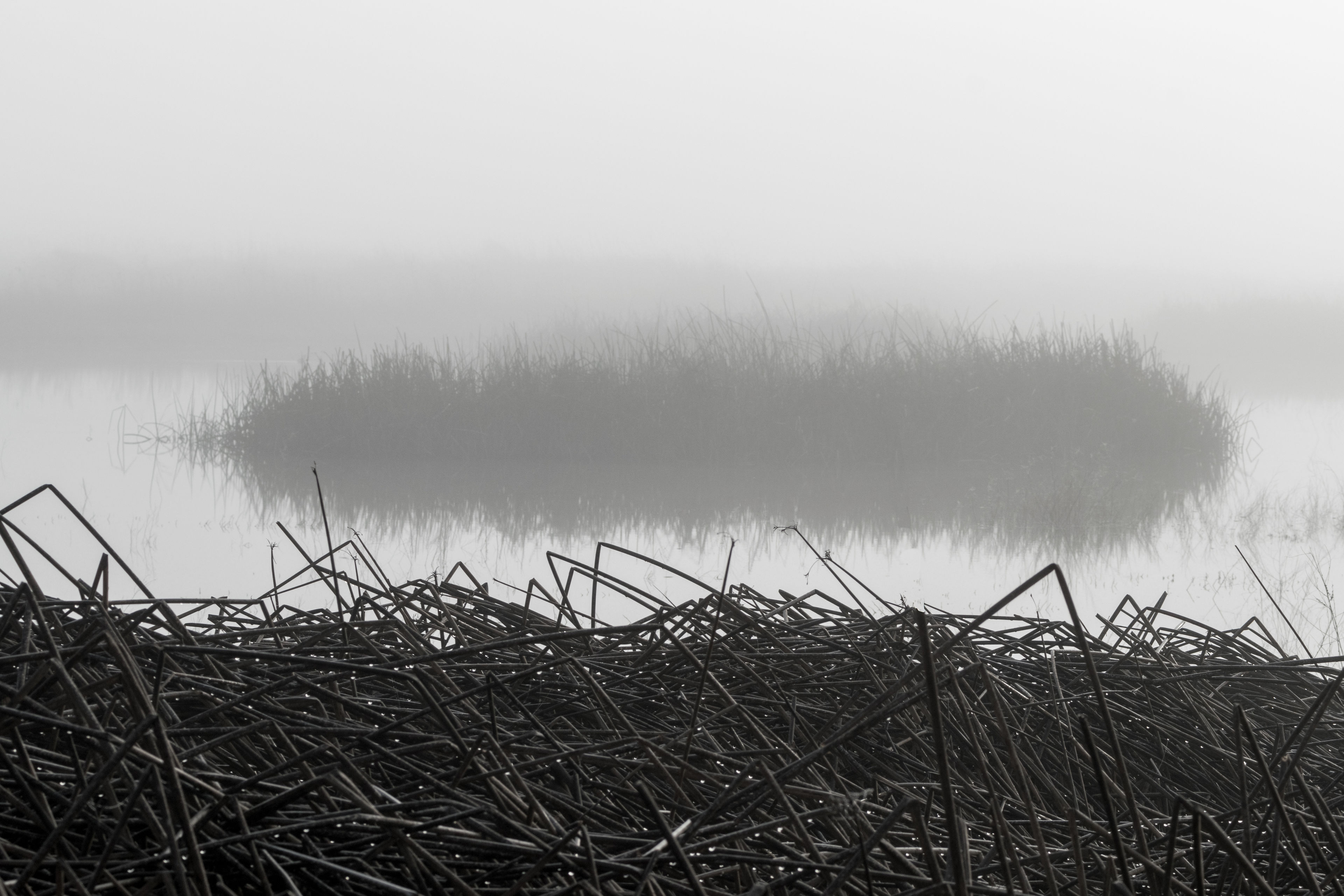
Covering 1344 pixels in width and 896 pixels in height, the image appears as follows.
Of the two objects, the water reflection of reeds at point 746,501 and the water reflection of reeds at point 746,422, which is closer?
the water reflection of reeds at point 746,501

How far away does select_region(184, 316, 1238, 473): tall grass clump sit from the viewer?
5.79 metres

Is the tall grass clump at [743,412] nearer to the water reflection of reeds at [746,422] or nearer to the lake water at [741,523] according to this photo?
the water reflection of reeds at [746,422]

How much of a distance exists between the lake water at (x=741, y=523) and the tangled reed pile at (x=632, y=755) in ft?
3.46

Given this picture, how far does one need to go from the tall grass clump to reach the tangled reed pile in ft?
16.4

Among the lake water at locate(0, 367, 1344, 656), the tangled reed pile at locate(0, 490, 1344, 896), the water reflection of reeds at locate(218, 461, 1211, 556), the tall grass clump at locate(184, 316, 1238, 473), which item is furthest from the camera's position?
the tall grass clump at locate(184, 316, 1238, 473)

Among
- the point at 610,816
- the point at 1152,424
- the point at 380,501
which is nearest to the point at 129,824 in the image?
the point at 610,816

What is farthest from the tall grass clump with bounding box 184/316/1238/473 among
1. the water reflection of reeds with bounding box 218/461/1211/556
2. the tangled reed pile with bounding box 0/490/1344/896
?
the tangled reed pile with bounding box 0/490/1344/896

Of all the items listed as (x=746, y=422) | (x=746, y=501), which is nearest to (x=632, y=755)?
(x=746, y=501)

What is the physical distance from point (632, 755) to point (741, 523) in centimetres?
356

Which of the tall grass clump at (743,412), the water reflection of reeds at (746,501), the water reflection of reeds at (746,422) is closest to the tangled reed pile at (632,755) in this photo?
the water reflection of reeds at (746,501)

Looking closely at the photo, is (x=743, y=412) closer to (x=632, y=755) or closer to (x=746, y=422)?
(x=746, y=422)

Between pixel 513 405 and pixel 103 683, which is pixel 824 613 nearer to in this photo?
pixel 103 683

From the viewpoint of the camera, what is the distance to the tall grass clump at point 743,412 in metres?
5.79

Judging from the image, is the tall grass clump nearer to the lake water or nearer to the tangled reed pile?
the lake water
